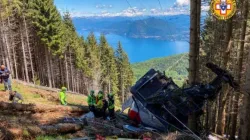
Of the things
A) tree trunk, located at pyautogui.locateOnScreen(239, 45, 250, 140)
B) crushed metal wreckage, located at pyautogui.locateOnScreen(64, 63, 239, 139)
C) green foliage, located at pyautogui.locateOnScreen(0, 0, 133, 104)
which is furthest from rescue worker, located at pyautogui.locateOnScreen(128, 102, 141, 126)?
green foliage, located at pyautogui.locateOnScreen(0, 0, 133, 104)

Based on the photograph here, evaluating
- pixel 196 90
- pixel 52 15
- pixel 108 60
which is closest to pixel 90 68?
pixel 108 60

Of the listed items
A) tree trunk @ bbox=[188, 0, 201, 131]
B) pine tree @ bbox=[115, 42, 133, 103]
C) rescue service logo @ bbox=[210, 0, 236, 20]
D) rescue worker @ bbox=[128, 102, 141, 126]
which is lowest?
pine tree @ bbox=[115, 42, 133, 103]

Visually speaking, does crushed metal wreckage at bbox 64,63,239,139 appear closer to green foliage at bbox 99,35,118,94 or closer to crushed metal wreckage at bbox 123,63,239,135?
crushed metal wreckage at bbox 123,63,239,135

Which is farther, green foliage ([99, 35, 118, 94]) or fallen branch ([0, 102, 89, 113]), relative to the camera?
green foliage ([99, 35, 118, 94])

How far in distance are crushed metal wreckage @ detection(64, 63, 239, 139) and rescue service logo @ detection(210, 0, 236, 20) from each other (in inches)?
209

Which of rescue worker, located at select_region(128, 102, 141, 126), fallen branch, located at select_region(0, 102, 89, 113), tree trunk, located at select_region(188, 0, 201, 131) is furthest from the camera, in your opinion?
fallen branch, located at select_region(0, 102, 89, 113)

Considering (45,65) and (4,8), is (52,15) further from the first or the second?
(45,65)

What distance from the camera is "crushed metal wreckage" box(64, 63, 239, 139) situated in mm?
10438

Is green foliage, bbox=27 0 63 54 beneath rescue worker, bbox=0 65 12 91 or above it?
above

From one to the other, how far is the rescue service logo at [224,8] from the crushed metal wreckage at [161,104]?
5.31 metres

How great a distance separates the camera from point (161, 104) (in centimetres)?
1138

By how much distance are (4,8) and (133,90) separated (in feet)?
100

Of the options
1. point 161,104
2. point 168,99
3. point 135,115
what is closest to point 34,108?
point 135,115

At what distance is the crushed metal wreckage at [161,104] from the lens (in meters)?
10.4
